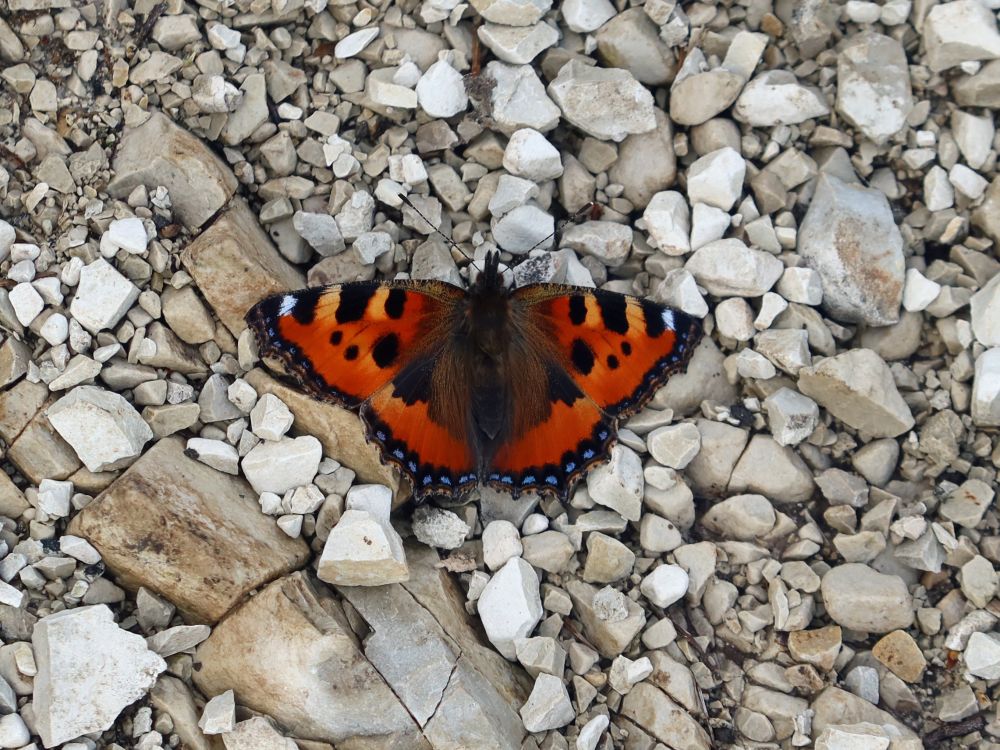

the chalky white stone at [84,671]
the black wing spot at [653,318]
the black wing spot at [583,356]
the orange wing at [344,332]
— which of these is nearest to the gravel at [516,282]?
the chalky white stone at [84,671]

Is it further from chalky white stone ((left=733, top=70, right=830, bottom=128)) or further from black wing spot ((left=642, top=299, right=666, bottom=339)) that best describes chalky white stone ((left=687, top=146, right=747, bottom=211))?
black wing spot ((left=642, top=299, right=666, bottom=339))

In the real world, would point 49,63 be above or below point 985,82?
above

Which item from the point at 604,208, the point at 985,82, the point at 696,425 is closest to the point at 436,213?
the point at 604,208

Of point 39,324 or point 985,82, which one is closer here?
point 39,324

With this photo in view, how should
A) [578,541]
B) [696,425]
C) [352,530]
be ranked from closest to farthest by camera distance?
[352,530], [578,541], [696,425]

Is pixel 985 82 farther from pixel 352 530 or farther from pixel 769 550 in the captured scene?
pixel 352 530

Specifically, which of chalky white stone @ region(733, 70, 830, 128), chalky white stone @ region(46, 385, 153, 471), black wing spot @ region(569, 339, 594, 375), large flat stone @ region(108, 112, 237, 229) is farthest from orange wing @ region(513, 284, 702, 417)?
chalky white stone @ region(46, 385, 153, 471)

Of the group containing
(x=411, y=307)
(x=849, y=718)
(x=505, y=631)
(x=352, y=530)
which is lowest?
(x=849, y=718)
